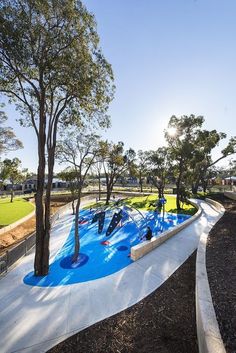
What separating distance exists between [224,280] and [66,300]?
5.52 m

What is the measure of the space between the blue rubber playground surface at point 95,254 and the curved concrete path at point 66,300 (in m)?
0.85

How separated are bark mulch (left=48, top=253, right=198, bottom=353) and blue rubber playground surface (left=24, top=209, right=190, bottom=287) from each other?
3425mm

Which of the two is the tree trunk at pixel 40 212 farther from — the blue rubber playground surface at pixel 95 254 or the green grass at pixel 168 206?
the green grass at pixel 168 206

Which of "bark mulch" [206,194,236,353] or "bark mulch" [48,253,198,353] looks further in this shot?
"bark mulch" [48,253,198,353]

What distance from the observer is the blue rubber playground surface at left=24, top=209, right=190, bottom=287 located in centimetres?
911

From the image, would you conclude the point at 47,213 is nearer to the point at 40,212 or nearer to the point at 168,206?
the point at 40,212

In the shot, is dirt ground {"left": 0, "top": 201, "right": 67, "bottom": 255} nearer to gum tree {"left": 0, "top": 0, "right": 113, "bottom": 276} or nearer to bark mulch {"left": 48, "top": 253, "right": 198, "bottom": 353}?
gum tree {"left": 0, "top": 0, "right": 113, "bottom": 276}

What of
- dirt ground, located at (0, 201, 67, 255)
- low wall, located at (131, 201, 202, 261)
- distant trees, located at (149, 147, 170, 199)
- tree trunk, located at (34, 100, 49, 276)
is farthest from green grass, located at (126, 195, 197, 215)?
tree trunk, located at (34, 100, 49, 276)

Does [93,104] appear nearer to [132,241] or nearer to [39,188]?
[39,188]

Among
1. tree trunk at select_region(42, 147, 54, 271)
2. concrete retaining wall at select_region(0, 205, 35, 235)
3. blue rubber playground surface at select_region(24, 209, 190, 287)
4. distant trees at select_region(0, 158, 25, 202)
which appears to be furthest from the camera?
distant trees at select_region(0, 158, 25, 202)

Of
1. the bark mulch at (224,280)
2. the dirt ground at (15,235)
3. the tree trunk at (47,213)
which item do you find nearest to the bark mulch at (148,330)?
the bark mulch at (224,280)

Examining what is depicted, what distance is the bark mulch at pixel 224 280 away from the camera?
401 cm

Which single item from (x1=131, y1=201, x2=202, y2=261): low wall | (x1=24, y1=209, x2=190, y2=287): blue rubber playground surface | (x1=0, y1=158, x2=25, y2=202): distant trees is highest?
(x1=0, y1=158, x2=25, y2=202): distant trees

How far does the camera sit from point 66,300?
693cm
